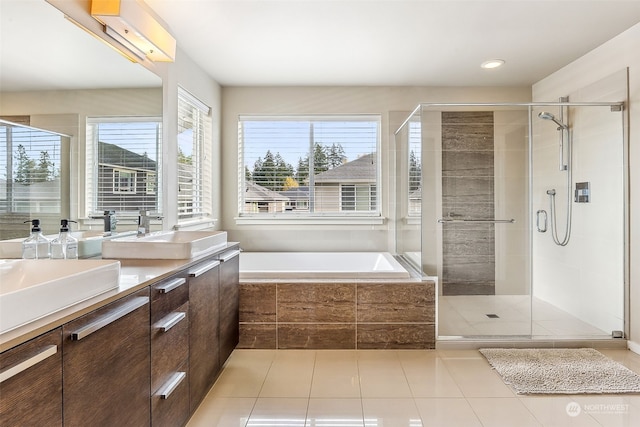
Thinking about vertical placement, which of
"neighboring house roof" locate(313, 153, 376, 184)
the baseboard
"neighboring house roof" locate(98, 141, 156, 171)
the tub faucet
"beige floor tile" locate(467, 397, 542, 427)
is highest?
"neighboring house roof" locate(313, 153, 376, 184)

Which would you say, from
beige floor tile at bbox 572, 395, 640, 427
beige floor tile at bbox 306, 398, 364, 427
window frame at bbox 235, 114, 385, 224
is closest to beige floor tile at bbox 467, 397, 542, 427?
beige floor tile at bbox 572, 395, 640, 427

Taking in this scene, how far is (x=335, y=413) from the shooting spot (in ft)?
6.05

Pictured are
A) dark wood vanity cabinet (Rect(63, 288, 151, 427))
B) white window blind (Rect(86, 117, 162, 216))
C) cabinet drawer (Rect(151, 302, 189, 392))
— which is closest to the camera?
dark wood vanity cabinet (Rect(63, 288, 151, 427))

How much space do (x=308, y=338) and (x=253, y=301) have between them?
1.59ft

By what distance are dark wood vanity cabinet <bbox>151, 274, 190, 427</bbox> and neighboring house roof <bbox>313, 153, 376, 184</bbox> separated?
95.4 inches

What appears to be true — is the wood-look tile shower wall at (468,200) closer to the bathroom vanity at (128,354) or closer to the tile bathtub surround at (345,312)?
the tile bathtub surround at (345,312)

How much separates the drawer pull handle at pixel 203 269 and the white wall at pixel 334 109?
176cm

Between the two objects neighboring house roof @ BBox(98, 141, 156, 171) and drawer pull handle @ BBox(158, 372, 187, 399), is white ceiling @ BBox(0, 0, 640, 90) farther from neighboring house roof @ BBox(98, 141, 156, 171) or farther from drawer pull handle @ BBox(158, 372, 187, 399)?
drawer pull handle @ BBox(158, 372, 187, 399)

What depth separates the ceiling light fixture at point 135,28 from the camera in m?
1.82

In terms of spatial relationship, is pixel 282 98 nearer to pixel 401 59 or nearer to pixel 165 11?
pixel 401 59

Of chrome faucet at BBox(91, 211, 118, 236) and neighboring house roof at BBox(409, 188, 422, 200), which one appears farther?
neighboring house roof at BBox(409, 188, 422, 200)

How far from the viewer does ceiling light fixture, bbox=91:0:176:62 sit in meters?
1.82

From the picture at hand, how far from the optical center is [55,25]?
62.7 inches

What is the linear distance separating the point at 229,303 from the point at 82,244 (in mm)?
898
